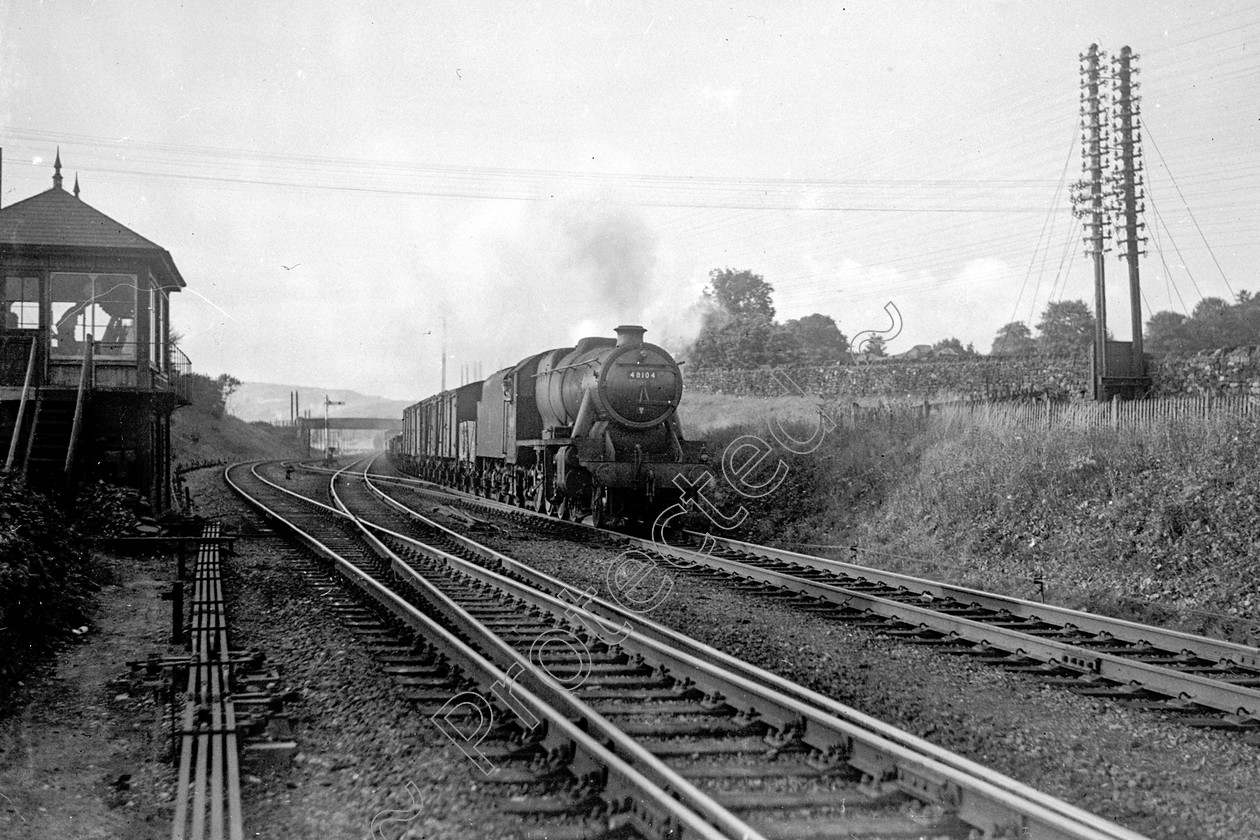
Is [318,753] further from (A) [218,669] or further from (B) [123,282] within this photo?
(B) [123,282]

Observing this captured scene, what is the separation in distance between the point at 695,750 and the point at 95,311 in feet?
50.5

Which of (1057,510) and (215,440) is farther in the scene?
(215,440)

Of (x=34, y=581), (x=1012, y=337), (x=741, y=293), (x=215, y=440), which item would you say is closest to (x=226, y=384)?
(x=215, y=440)

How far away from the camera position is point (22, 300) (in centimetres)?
1531

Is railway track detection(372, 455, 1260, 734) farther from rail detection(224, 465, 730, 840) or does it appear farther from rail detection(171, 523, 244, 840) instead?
rail detection(171, 523, 244, 840)

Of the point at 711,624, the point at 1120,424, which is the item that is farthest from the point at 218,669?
the point at 1120,424

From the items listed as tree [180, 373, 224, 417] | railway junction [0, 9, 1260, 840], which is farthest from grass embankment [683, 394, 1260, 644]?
tree [180, 373, 224, 417]

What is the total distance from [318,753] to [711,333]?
1097 inches

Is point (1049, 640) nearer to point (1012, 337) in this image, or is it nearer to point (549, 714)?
Result: point (549, 714)

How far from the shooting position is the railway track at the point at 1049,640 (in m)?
5.73

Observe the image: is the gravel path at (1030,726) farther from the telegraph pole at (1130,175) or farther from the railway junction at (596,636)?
the telegraph pole at (1130,175)

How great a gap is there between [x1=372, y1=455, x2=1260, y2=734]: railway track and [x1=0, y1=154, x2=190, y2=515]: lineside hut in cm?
1026

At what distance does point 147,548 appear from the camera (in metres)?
13.4

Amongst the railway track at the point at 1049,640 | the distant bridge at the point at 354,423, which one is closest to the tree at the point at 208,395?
the distant bridge at the point at 354,423
